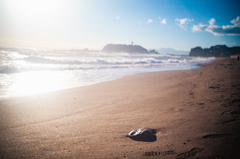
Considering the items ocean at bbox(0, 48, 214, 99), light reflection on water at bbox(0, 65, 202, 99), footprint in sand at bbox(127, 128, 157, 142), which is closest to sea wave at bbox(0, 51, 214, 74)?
ocean at bbox(0, 48, 214, 99)

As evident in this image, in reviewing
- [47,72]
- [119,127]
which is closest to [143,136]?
[119,127]

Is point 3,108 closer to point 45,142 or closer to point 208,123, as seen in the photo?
point 45,142

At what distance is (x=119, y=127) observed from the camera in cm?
267

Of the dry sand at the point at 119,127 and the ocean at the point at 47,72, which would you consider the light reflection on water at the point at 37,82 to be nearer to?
the ocean at the point at 47,72

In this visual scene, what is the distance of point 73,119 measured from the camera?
3.08m

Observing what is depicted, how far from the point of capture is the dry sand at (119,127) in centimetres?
196

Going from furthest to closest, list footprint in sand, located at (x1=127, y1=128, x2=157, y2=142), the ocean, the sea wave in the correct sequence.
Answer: the sea wave, the ocean, footprint in sand, located at (x1=127, y1=128, x2=157, y2=142)

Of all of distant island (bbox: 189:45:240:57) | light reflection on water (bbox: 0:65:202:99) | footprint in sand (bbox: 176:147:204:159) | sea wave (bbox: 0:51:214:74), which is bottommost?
footprint in sand (bbox: 176:147:204:159)

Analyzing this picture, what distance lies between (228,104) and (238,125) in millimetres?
1160

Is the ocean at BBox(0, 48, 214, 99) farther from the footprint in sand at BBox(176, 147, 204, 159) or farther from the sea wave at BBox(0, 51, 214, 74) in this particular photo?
the footprint in sand at BBox(176, 147, 204, 159)

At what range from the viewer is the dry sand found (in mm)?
1955

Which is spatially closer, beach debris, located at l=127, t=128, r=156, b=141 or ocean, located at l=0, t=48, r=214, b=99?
beach debris, located at l=127, t=128, r=156, b=141

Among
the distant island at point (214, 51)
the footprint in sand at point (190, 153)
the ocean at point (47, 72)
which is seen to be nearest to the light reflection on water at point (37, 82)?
the ocean at point (47, 72)

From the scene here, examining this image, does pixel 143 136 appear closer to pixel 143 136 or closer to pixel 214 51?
pixel 143 136
